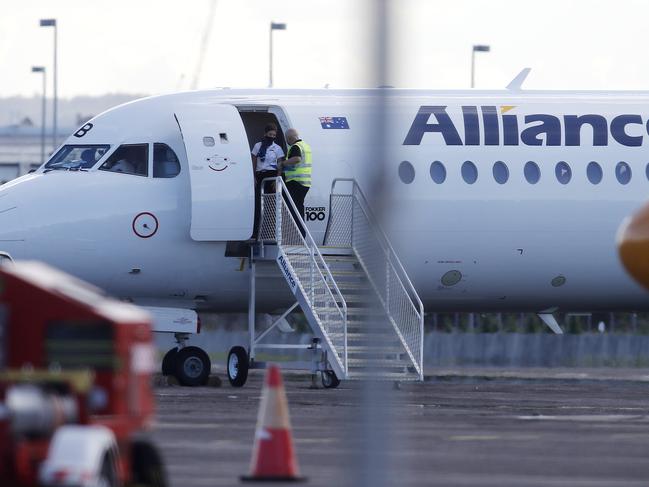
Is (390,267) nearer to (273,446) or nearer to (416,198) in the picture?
(416,198)

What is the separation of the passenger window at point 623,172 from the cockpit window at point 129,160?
7.36 metres

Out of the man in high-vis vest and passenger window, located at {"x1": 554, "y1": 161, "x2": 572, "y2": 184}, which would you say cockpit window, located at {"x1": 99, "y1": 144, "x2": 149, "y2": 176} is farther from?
passenger window, located at {"x1": 554, "y1": 161, "x2": 572, "y2": 184}

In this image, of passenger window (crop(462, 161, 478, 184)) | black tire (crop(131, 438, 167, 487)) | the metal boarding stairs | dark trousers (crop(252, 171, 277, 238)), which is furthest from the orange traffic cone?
passenger window (crop(462, 161, 478, 184))

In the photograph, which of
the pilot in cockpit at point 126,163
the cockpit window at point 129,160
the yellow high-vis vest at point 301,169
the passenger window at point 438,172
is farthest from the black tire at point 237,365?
the passenger window at point 438,172

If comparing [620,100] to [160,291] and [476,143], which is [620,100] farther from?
[160,291]

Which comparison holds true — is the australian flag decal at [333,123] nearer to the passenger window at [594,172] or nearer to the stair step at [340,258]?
the stair step at [340,258]

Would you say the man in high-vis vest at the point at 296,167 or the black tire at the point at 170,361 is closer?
the man in high-vis vest at the point at 296,167

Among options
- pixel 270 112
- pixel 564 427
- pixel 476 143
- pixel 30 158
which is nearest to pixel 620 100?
pixel 476 143

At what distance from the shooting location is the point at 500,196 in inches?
1025

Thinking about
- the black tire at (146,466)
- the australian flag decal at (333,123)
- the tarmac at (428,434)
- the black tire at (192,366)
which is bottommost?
the tarmac at (428,434)

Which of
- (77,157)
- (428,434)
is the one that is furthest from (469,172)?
(428,434)

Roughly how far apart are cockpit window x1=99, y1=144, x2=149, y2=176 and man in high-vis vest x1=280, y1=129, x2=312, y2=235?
1983 millimetres

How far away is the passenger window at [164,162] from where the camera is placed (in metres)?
24.7

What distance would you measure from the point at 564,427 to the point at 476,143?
28.3 feet
